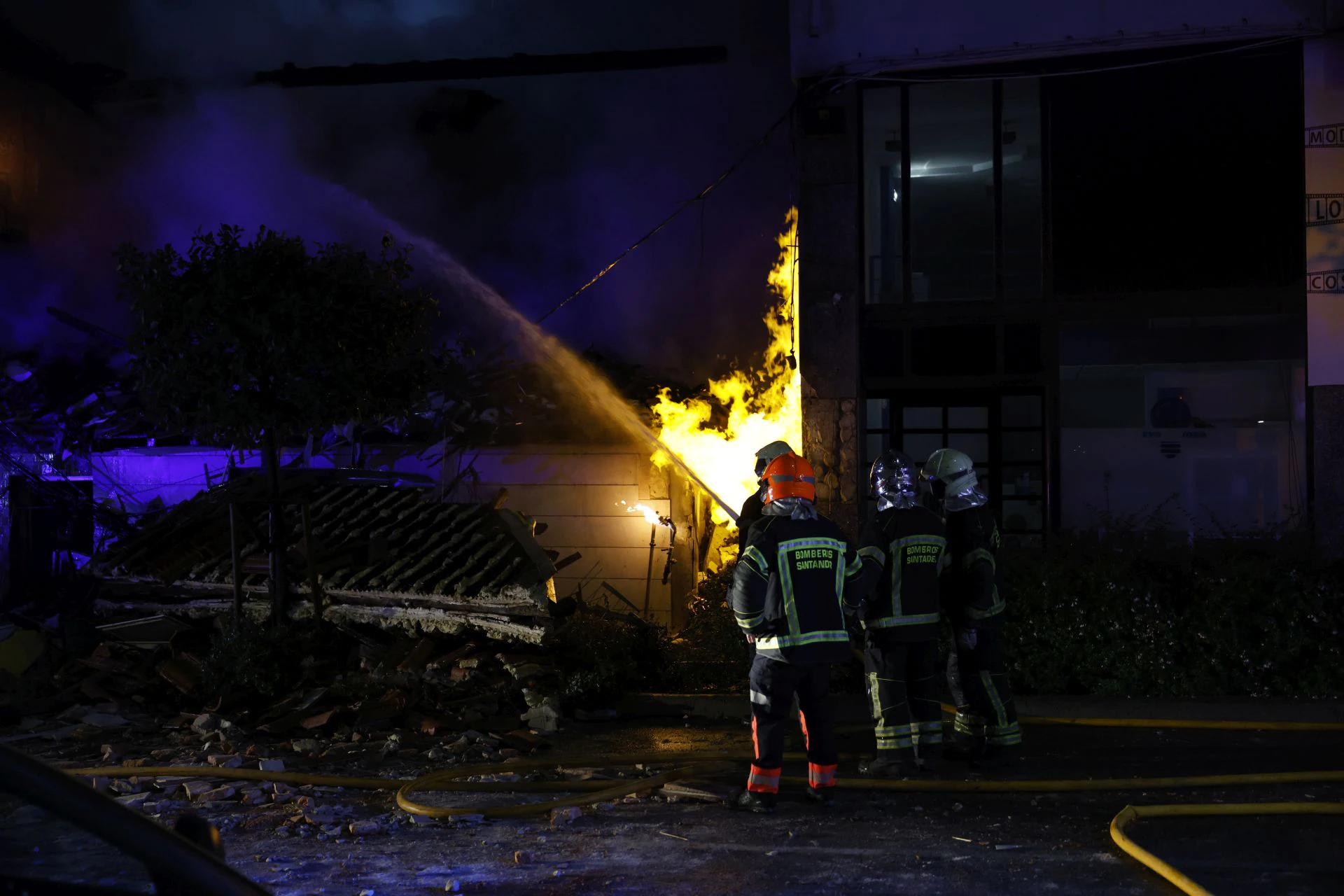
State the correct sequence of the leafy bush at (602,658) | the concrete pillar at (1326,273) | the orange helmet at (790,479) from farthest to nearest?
the concrete pillar at (1326,273)
the leafy bush at (602,658)
the orange helmet at (790,479)

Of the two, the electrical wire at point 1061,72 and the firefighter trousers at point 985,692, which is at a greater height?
the electrical wire at point 1061,72

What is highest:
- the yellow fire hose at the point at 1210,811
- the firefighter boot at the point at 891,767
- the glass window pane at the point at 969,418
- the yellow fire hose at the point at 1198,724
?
the glass window pane at the point at 969,418

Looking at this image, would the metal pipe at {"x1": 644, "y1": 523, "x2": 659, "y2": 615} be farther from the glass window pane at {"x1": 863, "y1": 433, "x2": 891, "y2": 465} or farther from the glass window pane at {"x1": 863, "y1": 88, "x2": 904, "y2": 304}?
the glass window pane at {"x1": 863, "y1": 88, "x2": 904, "y2": 304}

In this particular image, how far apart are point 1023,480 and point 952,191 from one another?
9.76 ft

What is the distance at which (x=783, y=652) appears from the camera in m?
6.02

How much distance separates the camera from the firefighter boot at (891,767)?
664 centimetres

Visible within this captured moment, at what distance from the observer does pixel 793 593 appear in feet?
19.8

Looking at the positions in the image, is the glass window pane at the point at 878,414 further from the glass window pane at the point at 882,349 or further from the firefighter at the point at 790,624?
the firefighter at the point at 790,624

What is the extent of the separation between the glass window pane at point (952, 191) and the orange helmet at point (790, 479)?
5.79 meters

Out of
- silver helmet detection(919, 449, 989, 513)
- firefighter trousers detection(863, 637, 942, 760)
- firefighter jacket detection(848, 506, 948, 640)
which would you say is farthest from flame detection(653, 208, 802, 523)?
firefighter trousers detection(863, 637, 942, 760)

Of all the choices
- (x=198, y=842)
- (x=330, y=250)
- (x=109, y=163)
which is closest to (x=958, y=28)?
(x=330, y=250)

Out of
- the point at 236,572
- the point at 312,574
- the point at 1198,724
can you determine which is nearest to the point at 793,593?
the point at 1198,724

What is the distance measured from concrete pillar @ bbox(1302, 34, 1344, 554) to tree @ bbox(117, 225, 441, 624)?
8.27 m

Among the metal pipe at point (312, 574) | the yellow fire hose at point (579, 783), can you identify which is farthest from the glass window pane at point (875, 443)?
the metal pipe at point (312, 574)
